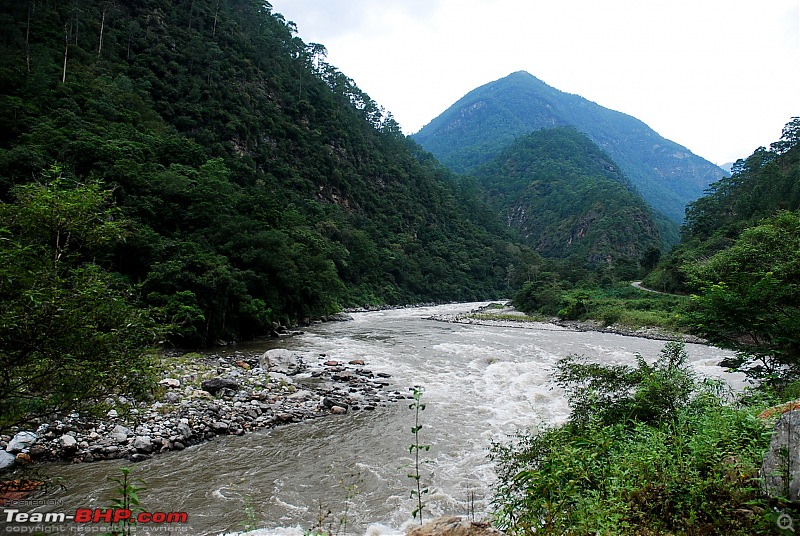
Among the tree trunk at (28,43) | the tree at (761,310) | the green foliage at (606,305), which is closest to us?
the tree at (761,310)

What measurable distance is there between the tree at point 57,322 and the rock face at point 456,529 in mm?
Answer: 3481

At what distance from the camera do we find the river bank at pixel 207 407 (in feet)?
22.3

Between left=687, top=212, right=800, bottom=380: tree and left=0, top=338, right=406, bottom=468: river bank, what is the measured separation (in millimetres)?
7672

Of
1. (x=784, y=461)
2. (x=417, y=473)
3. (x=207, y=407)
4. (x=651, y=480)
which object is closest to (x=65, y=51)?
(x=207, y=407)

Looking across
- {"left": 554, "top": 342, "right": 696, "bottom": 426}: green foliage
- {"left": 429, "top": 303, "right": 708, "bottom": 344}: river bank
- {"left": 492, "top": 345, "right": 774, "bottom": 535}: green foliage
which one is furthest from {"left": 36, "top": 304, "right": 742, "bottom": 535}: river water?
{"left": 429, "top": 303, "right": 708, "bottom": 344}: river bank

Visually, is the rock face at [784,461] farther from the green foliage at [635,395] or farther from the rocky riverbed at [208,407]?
the rocky riverbed at [208,407]

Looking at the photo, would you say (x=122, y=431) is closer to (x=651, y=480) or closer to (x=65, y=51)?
(x=651, y=480)

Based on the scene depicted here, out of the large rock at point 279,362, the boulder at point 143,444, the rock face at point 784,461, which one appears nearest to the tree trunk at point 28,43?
the large rock at point 279,362

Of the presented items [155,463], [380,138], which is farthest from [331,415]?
[380,138]

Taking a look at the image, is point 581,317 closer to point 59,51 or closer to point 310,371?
point 310,371

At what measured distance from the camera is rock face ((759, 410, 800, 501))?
2.91 m

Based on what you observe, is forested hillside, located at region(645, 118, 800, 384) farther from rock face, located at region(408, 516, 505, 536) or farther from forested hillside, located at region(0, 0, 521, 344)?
forested hillside, located at region(0, 0, 521, 344)

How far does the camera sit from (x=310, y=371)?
14047 millimetres

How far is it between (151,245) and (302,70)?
5614cm
